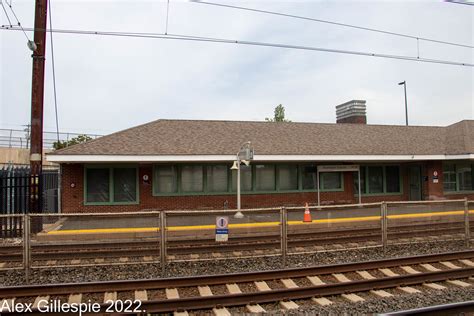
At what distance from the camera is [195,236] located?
9.78 m

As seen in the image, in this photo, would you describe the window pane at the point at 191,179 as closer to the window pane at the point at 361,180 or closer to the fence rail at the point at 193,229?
the fence rail at the point at 193,229

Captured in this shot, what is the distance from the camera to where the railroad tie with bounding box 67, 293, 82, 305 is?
666cm

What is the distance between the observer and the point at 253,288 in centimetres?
755

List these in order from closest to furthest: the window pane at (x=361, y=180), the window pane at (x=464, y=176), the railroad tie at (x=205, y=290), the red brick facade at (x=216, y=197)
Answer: the railroad tie at (x=205, y=290), the red brick facade at (x=216, y=197), the window pane at (x=361, y=180), the window pane at (x=464, y=176)

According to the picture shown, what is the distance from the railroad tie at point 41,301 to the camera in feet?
21.3

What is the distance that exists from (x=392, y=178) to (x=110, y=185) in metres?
16.2

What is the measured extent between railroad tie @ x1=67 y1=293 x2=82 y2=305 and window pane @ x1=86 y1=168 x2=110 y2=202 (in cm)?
1175

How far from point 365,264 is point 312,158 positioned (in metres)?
11.0

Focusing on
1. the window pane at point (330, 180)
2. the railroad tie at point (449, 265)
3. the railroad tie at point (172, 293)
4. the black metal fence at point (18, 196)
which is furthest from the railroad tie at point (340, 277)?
the window pane at point (330, 180)

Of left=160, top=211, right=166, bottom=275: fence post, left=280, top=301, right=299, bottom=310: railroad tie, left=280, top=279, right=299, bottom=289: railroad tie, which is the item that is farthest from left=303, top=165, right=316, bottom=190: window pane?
left=280, top=301, right=299, bottom=310: railroad tie

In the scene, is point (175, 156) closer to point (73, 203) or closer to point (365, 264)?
point (73, 203)

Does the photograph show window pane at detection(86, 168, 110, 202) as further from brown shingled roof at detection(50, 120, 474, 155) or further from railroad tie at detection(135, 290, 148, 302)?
railroad tie at detection(135, 290, 148, 302)

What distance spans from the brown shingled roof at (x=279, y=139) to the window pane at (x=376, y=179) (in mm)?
1472

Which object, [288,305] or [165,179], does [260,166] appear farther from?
[288,305]
